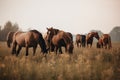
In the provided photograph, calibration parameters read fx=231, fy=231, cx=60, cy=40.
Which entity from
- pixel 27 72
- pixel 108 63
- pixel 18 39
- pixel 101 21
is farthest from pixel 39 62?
pixel 101 21

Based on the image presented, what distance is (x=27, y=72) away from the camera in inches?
150

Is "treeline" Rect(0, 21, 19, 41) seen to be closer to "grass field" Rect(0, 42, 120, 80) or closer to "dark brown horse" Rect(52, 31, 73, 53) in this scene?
"grass field" Rect(0, 42, 120, 80)

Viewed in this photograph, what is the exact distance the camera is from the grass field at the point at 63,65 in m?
3.78

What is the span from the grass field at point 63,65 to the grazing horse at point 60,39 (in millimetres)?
167

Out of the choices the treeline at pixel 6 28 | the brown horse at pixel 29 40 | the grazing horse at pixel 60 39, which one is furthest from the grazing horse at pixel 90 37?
the treeline at pixel 6 28

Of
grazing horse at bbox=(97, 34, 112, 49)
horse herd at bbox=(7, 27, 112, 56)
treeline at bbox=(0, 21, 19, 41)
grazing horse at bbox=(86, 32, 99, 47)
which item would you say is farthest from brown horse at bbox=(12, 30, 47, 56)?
grazing horse at bbox=(97, 34, 112, 49)

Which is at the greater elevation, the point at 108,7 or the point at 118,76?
the point at 108,7

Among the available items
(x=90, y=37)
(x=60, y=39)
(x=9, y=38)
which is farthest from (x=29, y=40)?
(x=90, y=37)

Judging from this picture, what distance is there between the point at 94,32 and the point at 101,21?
33 cm

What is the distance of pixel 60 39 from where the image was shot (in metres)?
4.58

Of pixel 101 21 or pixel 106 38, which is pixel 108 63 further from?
pixel 101 21

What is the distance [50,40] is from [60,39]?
25 centimetres

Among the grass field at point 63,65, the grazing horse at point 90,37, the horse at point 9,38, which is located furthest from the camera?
the grazing horse at point 90,37

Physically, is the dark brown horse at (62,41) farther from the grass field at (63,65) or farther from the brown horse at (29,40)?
the brown horse at (29,40)
